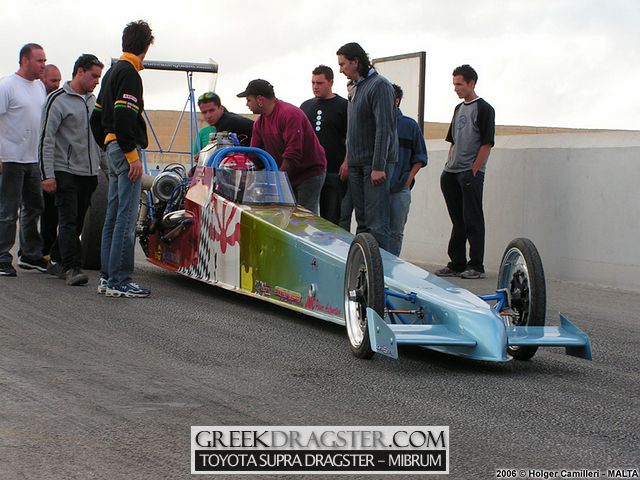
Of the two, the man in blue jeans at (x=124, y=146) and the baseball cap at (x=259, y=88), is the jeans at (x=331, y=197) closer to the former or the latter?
the baseball cap at (x=259, y=88)

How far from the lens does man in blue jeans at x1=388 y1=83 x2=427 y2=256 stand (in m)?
10.6

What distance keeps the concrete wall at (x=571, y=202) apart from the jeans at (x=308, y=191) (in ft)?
9.36

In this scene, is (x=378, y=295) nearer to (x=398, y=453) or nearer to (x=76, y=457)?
(x=398, y=453)

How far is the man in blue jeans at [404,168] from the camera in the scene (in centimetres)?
1063

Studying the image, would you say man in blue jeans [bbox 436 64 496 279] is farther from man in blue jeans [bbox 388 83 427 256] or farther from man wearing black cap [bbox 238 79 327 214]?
man wearing black cap [bbox 238 79 327 214]

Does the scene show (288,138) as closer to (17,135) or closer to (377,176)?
(377,176)

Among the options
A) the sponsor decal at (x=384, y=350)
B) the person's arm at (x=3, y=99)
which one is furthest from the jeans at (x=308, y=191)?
the sponsor decal at (x=384, y=350)

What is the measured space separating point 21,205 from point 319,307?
4558 millimetres

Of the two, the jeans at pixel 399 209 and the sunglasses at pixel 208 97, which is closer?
the jeans at pixel 399 209

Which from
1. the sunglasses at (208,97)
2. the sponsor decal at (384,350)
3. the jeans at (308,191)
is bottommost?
the sponsor decal at (384,350)

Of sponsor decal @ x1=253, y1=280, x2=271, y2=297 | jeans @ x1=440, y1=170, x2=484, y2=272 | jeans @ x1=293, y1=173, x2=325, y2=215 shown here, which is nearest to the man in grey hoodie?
jeans @ x1=293, y1=173, x2=325, y2=215

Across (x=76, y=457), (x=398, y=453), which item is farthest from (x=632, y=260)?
(x=76, y=457)

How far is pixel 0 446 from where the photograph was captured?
429cm

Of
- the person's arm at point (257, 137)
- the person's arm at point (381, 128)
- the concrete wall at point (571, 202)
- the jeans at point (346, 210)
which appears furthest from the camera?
the jeans at point (346, 210)
